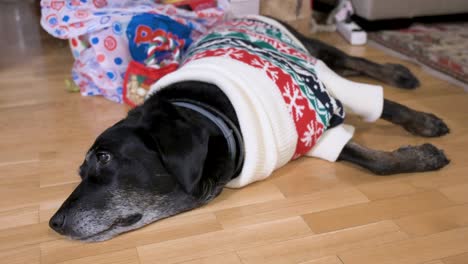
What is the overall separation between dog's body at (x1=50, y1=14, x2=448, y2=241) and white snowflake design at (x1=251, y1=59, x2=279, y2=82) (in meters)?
0.18

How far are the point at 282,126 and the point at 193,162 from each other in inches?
15.3

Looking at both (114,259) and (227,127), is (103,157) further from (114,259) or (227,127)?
(227,127)

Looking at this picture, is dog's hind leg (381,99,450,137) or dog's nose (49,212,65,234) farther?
dog's hind leg (381,99,450,137)

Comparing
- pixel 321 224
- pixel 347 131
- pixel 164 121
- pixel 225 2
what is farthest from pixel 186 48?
pixel 321 224

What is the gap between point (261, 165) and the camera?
5.18ft

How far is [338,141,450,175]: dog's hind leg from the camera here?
1677 millimetres

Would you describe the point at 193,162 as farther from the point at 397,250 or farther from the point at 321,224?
the point at 397,250

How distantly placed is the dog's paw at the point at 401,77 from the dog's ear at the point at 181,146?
1386 millimetres

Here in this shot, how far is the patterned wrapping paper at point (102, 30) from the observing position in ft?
7.78

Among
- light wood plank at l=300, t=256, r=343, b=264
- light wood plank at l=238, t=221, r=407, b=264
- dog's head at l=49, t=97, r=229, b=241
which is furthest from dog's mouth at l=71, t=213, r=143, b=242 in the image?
light wood plank at l=300, t=256, r=343, b=264

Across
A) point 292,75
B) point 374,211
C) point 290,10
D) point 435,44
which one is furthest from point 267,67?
point 435,44

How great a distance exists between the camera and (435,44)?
2.85 metres

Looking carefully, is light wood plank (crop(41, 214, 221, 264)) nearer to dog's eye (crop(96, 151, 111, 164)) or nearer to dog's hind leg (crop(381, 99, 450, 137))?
dog's eye (crop(96, 151, 111, 164))

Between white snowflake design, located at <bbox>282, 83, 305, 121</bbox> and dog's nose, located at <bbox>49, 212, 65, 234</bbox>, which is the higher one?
white snowflake design, located at <bbox>282, 83, 305, 121</bbox>
